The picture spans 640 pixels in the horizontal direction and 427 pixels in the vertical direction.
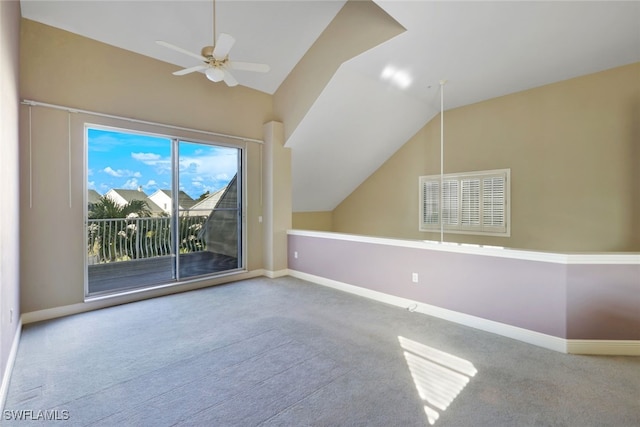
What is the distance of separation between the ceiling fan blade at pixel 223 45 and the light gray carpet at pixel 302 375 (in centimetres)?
282

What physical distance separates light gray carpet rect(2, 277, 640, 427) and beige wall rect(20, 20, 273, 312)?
62cm

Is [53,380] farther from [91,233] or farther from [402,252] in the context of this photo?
[402,252]

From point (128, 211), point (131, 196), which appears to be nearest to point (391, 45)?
point (131, 196)

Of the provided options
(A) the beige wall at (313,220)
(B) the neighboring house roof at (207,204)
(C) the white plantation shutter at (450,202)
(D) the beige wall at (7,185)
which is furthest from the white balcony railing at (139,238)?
(C) the white plantation shutter at (450,202)

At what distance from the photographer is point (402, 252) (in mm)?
3939

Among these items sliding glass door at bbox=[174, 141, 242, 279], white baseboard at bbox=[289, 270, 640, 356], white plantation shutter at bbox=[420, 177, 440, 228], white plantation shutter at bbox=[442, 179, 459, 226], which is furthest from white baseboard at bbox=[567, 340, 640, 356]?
sliding glass door at bbox=[174, 141, 242, 279]

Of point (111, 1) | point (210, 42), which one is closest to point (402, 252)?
point (210, 42)

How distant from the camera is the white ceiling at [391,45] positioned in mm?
3328

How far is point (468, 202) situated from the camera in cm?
560

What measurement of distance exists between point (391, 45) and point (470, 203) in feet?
10.5

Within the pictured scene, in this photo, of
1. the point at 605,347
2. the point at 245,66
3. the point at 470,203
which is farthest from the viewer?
the point at 470,203

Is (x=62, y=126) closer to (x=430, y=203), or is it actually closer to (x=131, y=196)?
(x=131, y=196)

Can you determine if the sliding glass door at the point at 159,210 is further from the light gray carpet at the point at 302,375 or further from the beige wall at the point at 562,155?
the beige wall at the point at 562,155

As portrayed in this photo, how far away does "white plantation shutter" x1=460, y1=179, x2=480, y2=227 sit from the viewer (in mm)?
5480
